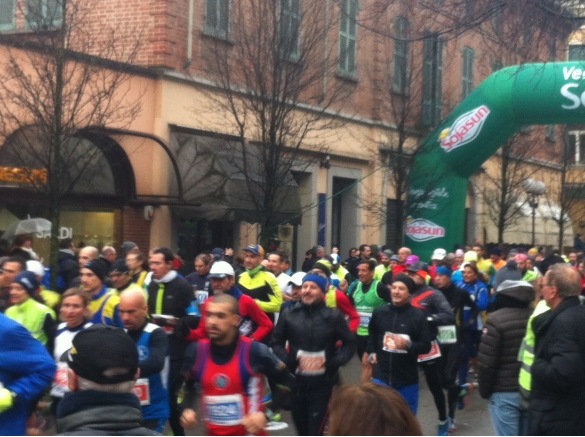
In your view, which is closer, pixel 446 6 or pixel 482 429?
pixel 482 429

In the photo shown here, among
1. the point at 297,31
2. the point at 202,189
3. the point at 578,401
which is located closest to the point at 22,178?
the point at 202,189

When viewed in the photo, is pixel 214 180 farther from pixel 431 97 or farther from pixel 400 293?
pixel 400 293

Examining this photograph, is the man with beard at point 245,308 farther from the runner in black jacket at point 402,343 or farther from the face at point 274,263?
the face at point 274,263

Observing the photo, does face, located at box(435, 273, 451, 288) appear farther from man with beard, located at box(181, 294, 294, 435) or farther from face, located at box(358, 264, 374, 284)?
man with beard, located at box(181, 294, 294, 435)

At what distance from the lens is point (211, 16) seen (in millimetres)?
19953

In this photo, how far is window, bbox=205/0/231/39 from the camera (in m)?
19.9

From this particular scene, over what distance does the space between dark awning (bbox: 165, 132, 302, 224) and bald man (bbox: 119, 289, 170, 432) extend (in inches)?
477

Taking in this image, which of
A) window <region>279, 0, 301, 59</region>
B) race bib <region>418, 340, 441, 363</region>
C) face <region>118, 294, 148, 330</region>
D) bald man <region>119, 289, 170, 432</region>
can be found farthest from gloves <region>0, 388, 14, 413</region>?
window <region>279, 0, 301, 59</region>

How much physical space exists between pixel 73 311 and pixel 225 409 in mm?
1570

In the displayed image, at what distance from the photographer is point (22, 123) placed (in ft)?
46.5

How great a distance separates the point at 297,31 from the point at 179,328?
11.1 meters

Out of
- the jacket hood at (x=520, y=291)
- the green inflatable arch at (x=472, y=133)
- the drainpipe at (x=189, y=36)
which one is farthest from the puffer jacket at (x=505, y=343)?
the drainpipe at (x=189, y=36)

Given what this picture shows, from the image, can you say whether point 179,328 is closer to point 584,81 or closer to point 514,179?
point 584,81

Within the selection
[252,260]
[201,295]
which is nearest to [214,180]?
[201,295]
